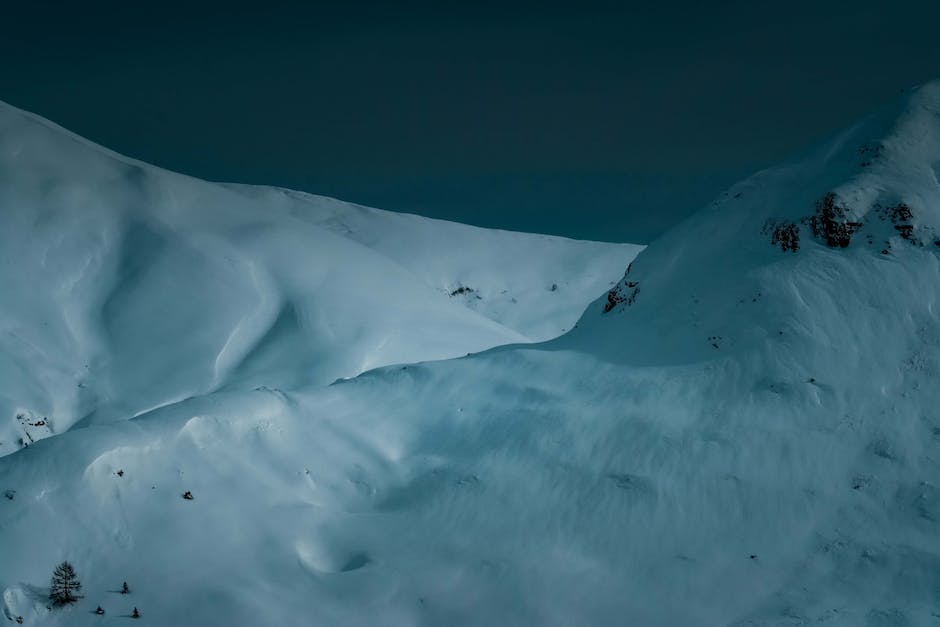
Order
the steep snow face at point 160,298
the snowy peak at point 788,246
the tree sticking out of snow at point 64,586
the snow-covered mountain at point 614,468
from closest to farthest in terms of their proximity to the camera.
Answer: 1. the tree sticking out of snow at point 64,586
2. the snow-covered mountain at point 614,468
3. the snowy peak at point 788,246
4. the steep snow face at point 160,298

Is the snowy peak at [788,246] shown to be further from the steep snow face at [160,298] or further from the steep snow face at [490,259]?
the steep snow face at [490,259]

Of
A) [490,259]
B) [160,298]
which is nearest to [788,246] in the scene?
[160,298]

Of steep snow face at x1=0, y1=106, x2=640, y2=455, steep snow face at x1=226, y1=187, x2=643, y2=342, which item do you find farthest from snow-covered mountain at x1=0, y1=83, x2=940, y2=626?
steep snow face at x1=226, y1=187, x2=643, y2=342

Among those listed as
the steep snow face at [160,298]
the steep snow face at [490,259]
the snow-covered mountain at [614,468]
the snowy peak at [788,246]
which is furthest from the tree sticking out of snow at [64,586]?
the steep snow face at [490,259]

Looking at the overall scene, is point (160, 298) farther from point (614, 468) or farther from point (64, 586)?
point (614, 468)

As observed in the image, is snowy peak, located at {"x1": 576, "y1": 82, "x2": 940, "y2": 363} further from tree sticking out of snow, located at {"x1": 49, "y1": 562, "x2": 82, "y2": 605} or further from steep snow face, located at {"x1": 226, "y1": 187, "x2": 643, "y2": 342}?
steep snow face, located at {"x1": 226, "y1": 187, "x2": 643, "y2": 342}

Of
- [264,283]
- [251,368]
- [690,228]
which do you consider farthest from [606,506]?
[264,283]
